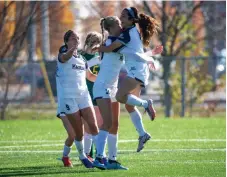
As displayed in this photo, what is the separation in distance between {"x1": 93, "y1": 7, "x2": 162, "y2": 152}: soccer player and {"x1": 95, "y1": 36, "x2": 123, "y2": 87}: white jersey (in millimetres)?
133

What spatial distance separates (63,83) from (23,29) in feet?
46.4

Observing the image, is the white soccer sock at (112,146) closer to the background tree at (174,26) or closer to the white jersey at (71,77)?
the white jersey at (71,77)

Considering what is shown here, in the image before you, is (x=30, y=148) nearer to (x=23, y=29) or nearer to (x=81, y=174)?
(x=81, y=174)

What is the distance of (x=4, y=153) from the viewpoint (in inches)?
565

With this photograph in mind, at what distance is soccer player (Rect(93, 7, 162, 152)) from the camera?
11.7 meters

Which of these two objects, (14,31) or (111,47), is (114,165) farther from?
(14,31)

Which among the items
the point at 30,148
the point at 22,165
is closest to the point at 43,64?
the point at 30,148

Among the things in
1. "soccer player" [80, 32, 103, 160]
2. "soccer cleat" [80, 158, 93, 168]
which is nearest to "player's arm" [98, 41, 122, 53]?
"soccer player" [80, 32, 103, 160]

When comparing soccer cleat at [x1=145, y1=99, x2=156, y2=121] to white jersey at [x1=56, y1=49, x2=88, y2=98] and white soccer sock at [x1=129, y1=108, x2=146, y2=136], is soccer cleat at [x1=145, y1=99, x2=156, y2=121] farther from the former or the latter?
white jersey at [x1=56, y1=49, x2=88, y2=98]

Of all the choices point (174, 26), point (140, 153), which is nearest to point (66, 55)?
point (140, 153)

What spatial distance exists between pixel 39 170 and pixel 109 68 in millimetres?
1728

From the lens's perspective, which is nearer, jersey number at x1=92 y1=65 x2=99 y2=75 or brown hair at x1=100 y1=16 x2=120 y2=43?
brown hair at x1=100 y1=16 x2=120 y2=43

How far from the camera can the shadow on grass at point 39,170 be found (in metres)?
11.6

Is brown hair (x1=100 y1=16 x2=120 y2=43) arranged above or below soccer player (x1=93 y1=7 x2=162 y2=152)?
above
